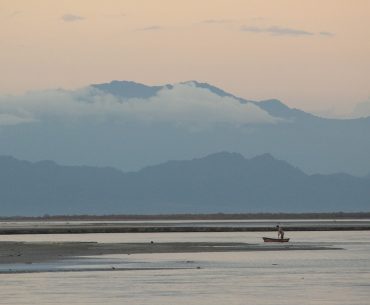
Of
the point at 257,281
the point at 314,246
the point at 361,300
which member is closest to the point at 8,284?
the point at 257,281

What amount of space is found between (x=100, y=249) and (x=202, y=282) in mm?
36954

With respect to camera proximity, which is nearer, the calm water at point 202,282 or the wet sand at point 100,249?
the calm water at point 202,282

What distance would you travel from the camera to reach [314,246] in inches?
3942

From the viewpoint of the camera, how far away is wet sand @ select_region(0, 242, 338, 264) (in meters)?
87.1

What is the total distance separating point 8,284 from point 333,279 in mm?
15053

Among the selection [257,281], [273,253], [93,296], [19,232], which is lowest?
[93,296]

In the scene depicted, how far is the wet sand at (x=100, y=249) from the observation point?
286 feet

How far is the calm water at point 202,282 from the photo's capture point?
5375cm

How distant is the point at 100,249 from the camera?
9806 cm

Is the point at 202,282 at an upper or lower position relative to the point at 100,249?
lower

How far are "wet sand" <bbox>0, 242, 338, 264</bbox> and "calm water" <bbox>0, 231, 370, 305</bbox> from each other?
16.2 feet

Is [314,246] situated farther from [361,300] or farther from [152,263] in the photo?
[361,300]

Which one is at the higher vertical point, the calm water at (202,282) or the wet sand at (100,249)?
the wet sand at (100,249)

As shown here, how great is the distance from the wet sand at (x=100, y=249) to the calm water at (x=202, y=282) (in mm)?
4928
